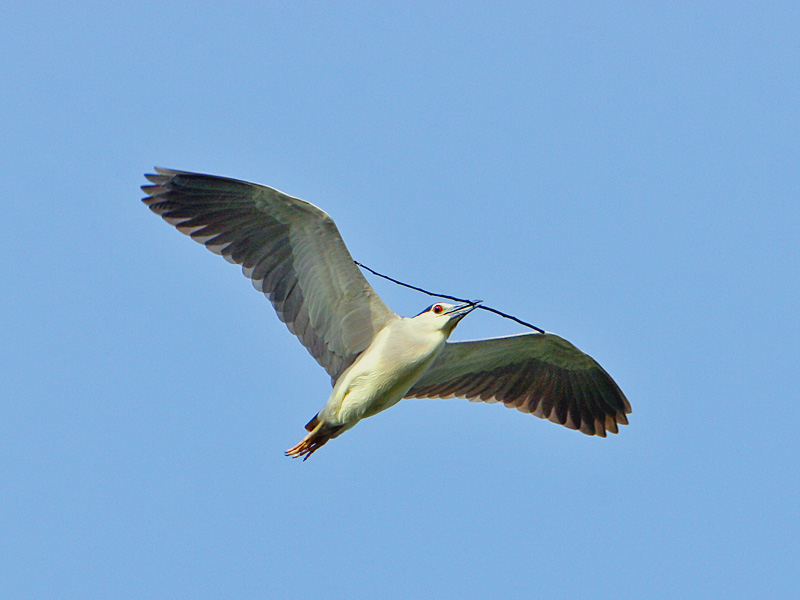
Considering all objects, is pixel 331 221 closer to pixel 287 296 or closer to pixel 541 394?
pixel 287 296

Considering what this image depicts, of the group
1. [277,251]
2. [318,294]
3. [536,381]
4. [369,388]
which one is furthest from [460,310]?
[536,381]

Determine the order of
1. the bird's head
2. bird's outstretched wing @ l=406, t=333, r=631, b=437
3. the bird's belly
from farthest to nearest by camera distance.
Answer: bird's outstretched wing @ l=406, t=333, r=631, b=437, the bird's head, the bird's belly

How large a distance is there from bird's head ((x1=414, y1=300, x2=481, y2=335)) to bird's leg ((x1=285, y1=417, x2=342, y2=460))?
1499 millimetres

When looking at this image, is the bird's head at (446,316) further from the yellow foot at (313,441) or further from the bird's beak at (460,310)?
the yellow foot at (313,441)

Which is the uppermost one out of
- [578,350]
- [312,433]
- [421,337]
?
[578,350]

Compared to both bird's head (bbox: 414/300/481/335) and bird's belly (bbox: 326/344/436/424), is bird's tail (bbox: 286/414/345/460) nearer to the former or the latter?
bird's belly (bbox: 326/344/436/424)

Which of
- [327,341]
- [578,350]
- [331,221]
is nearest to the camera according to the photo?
[331,221]

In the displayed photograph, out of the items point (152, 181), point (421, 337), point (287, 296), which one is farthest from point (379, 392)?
point (152, 181)

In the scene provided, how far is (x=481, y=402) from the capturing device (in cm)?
1310

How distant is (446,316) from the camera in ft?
36.9

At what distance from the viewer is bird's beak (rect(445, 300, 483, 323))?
11.2 m

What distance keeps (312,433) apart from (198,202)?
2757 mm

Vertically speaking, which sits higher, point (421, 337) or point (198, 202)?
point (198, 202)

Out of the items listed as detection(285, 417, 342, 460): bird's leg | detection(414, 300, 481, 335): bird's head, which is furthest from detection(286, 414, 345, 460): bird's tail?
detection(414, 300, 481, 335): bird's head
